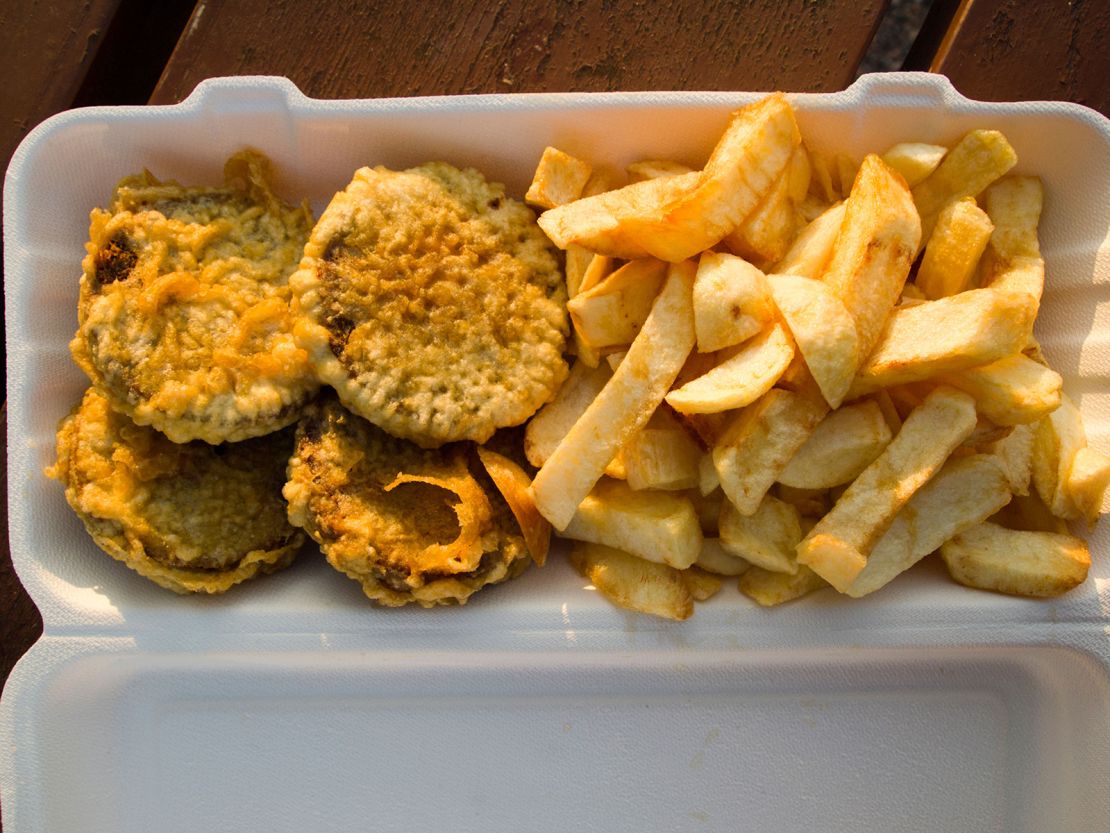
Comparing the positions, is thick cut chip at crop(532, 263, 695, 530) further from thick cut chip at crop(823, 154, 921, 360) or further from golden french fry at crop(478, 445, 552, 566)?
thick cut chip at crop(823, 154, 921, 360)

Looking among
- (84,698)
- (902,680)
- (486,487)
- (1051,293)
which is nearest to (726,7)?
(1051,293)

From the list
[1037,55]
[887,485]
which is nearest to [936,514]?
[887,485]

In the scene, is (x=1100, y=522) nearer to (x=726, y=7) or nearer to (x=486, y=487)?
(x=486, y=487)

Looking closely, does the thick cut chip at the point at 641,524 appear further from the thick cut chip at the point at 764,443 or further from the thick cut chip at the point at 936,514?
the thick cut chip at the point at 936,514

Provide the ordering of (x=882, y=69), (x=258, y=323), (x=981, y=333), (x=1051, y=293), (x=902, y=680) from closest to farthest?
(x=981, y=333) < (x=258, y=323) < (x=1051, y=293) < (x=902, y=680) < (x=882, y=69)

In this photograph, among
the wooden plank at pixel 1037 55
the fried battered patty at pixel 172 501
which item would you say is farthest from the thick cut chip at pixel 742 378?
the wooden plank at pixel 1037 55

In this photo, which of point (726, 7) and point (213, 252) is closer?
point (213, 252)

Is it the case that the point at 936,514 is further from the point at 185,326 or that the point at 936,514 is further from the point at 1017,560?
the point at 185,326
